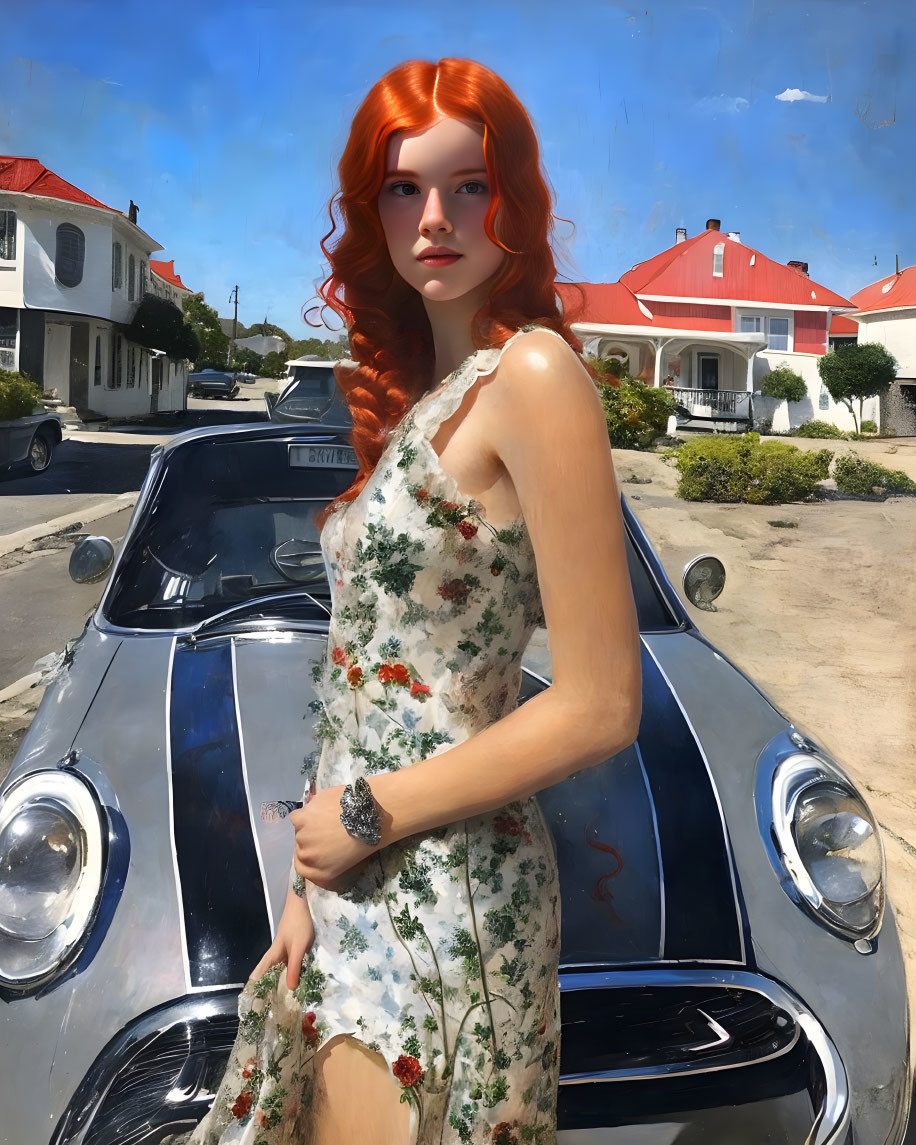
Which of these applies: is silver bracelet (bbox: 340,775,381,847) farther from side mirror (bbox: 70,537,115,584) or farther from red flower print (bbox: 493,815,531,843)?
side mirror (bbox: 70,537,115,584)

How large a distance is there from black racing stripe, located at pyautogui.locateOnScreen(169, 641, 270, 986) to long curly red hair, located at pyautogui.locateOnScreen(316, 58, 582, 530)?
0.65 m

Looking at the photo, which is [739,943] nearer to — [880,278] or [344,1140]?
[344,1140]

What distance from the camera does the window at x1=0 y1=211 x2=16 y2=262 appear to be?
14.0ft

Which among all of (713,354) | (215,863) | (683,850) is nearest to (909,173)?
(713,354)

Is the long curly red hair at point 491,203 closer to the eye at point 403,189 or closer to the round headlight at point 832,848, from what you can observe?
the eye at point 403,189

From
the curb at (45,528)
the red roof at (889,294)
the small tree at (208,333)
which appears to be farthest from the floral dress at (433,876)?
the red roof at (889,294)

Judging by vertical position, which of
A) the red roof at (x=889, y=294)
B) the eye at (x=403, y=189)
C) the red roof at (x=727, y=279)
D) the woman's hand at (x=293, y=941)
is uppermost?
the red roof at (x=727, y=279)

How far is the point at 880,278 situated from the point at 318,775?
5.51m

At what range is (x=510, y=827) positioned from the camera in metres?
0.83

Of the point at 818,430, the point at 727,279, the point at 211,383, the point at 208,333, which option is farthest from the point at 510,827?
the point at 727,279

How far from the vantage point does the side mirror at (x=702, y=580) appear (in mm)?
2379

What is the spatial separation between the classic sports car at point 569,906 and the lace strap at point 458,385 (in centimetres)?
85

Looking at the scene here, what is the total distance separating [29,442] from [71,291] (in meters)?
0.86

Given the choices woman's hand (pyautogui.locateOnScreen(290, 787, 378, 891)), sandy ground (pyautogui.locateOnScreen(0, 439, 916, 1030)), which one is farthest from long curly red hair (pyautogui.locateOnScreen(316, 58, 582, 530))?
sandy ground (pyautogui.locateOnScreen(0, 439, 916, 1030))
